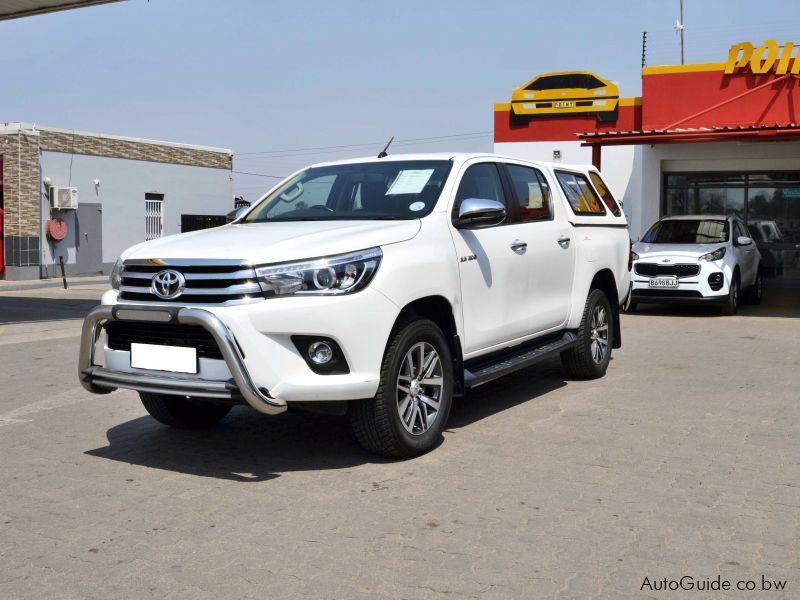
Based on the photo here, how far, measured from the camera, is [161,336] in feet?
16.6

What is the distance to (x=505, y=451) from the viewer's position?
18.5ft

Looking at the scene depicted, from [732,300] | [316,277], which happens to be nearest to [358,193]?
[316,277]

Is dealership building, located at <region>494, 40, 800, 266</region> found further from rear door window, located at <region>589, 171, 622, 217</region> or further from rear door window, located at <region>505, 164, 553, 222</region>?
rear door window, located at <region>505, 164, 553, 222</region>

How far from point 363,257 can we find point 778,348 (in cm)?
707

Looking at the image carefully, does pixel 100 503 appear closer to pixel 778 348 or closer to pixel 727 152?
pixel 778 348

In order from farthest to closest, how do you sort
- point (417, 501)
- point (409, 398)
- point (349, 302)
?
point (409, 398)
point (349, 302)
point (417, 501)

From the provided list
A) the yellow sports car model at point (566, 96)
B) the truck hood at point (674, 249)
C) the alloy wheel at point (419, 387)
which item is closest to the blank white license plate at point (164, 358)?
the alloy wheel at point (419, 387)

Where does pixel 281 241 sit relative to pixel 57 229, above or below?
below

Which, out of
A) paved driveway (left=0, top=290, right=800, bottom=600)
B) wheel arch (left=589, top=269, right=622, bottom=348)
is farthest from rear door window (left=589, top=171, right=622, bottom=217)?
paved driveway (left=0, top=290, right=800, bottom=600)

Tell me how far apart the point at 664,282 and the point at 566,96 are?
10087 millimetres

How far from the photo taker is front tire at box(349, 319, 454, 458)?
5.15 m

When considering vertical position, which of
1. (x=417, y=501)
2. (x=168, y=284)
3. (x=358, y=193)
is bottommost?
(x=417, y=501)

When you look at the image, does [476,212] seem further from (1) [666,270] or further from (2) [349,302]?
(1) [666,270]

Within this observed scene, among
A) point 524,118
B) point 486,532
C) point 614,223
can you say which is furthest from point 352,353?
point 524,118
